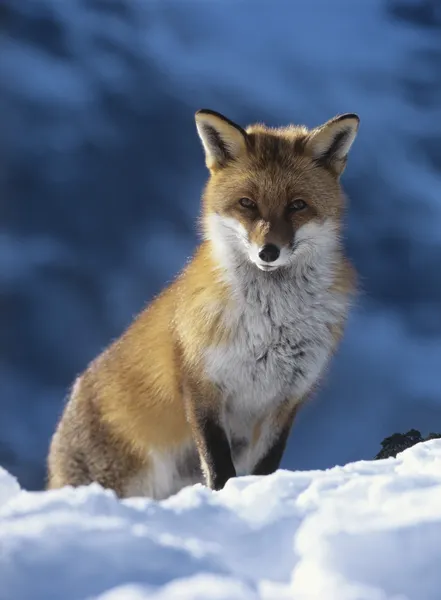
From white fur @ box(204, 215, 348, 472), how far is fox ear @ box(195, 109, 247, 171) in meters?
0.43

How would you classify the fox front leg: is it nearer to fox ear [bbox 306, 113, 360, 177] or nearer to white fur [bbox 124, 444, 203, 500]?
white fur [bbox 124, 444, 203, 500]

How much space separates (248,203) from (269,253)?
42cm

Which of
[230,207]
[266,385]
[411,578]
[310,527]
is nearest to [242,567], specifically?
[310,527]

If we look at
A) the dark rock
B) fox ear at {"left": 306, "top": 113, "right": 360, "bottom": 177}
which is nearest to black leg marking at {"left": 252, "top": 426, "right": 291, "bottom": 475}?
fox ear at {"left": 306, "top": 113, "right": 360, "bottom": 177}

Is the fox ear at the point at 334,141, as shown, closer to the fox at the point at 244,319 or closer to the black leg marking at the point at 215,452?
the fox at the point at 244,319

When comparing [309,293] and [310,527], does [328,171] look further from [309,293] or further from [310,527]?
[310,527]

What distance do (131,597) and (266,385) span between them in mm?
2612

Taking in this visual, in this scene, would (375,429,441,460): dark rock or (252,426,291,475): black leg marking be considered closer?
(252,426,291,475): black leg marking

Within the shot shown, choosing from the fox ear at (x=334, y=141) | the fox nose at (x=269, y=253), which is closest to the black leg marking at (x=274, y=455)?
the fox nose at (x=269, y=253)

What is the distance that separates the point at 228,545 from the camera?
2.31 meters

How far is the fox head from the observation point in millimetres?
4195

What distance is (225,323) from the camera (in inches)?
175

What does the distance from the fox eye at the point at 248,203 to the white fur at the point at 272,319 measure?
0.40 ft

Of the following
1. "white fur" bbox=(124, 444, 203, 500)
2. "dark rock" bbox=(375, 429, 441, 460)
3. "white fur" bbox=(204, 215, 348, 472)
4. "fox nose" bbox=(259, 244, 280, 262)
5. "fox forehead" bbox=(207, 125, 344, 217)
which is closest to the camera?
"fox nose" bbox=(259, 244, 280, 262)
